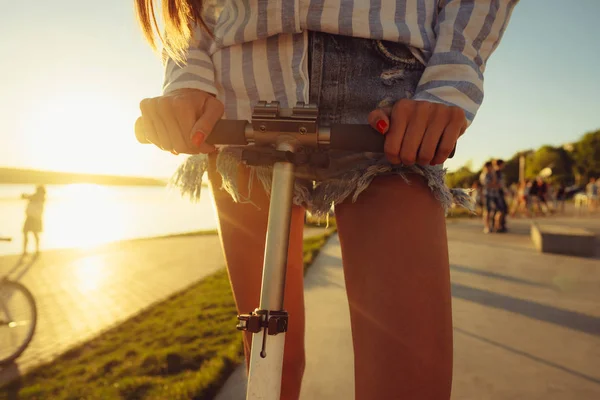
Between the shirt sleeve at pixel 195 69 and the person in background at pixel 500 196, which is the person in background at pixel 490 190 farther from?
the shirt sleeve at pixel 195 69

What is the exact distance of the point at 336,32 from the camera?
0.96 meters

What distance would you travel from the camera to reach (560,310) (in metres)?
4.20

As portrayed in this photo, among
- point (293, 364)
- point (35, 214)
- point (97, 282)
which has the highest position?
point (35, 214)

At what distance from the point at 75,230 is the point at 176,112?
16490 millimetres

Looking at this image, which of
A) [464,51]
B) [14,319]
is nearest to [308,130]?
[464,51]

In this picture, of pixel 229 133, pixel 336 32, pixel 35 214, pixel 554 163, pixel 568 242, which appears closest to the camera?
pixel 229 133

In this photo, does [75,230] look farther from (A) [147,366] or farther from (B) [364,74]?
(B) [364,74]

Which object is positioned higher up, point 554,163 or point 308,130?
point 554,163

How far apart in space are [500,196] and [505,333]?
7.29 metres

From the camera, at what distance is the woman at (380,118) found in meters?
0.86

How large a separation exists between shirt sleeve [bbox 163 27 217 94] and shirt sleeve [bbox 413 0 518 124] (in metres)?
0.55

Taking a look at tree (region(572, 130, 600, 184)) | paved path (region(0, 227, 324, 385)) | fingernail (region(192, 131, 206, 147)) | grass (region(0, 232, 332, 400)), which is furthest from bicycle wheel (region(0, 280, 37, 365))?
tree (region(572, 130, 600, 184))

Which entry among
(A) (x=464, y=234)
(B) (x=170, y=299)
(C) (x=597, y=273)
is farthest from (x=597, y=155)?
(B) (x=170, y=299)

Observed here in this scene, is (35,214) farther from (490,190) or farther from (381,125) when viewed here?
(490,190)
